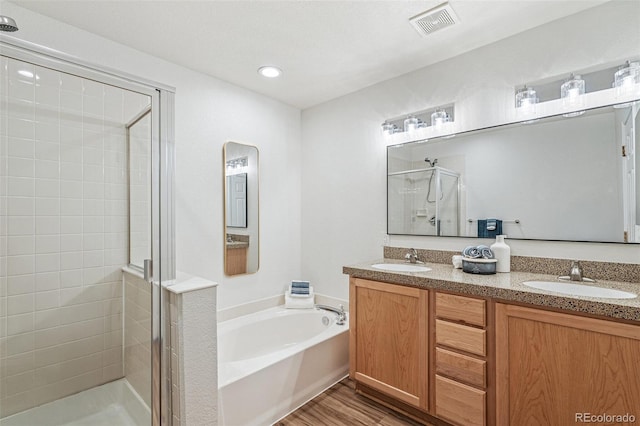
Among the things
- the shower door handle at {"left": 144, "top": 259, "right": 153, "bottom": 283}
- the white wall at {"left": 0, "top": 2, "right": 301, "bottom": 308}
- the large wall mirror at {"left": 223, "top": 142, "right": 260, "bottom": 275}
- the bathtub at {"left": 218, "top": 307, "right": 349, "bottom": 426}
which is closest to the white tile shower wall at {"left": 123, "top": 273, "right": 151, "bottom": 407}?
the shower door handle at {"left": 144, "top": 259, "right": 153, "bottom": 283}

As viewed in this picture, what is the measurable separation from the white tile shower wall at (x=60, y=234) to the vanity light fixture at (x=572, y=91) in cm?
245

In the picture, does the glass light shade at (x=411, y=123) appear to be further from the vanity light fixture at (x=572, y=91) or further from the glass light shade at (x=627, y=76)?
the glass light shade at (x=627, y=76)

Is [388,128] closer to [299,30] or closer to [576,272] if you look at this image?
[299,30]

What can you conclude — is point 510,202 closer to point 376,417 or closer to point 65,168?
point 376,417

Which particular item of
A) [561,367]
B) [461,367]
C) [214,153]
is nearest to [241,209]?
[214,153]

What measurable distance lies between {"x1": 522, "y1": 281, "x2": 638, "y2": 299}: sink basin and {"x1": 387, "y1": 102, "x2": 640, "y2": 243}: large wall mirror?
0.32 m

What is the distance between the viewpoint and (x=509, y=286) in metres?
1.61

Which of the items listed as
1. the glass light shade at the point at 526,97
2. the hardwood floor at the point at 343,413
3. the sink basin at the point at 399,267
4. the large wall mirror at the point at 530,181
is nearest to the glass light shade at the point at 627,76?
the large wall mirror at the point at 530,181

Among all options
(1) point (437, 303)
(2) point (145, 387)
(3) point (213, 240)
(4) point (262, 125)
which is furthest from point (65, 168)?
(1) point (437, 303)

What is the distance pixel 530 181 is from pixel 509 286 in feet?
2.63

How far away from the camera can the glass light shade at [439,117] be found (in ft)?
7.85

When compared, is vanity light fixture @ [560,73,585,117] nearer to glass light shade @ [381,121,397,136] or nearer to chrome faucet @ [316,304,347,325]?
glass light shade @ [381,121,397,136]

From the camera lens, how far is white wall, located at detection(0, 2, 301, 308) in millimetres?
2092

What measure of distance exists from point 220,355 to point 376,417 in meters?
1.25
